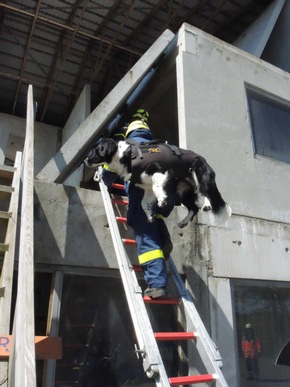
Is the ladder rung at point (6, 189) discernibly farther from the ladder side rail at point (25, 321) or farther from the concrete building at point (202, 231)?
the ladder side rail at point (25, 321)

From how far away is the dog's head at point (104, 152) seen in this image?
288cm

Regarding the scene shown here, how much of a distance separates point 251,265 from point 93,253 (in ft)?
5.81

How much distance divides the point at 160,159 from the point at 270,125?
10.9 ft

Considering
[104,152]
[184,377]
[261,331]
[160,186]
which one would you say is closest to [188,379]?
[184,377]

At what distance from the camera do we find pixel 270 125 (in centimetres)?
559

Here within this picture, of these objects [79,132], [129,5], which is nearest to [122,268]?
[79,132]

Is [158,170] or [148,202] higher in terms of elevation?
[158,170]

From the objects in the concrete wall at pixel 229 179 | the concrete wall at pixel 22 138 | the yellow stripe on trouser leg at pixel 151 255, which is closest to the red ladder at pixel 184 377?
the yellow stripe on trouser leg at pixel 151 255

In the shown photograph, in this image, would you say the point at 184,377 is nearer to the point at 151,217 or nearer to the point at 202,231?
the point at 151,217

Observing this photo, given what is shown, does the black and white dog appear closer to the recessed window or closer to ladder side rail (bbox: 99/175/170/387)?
ladder side rail (bbox: 99/175/170/387)

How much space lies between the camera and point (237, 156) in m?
4.82

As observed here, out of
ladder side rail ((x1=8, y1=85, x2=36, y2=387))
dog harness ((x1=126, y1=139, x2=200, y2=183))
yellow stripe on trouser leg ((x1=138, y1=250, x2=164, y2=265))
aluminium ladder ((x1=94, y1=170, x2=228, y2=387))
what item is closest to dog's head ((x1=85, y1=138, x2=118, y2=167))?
dog harness ((x1=126, y1=139, x2=200, y2=183))

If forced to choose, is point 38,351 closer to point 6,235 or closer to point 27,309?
point 27,309

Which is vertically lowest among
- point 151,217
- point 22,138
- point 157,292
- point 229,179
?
point 157,292
